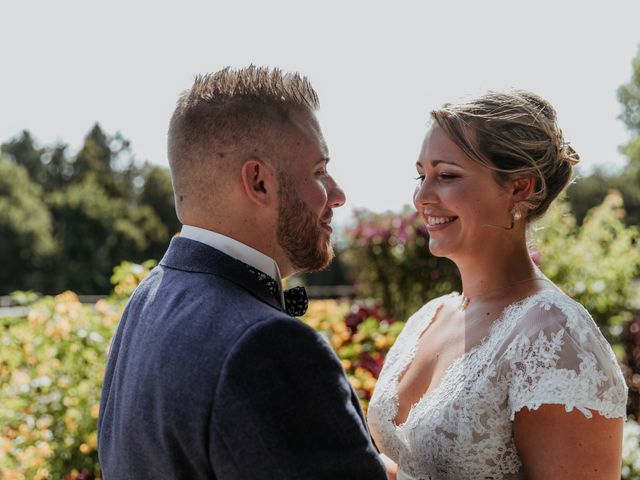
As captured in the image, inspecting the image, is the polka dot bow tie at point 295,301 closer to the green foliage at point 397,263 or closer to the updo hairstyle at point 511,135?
the updo hairstyle at point 511,135

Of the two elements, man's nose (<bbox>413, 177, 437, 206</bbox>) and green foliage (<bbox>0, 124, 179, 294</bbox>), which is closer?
man's nose (<bbox>413, 177, 437, 206</bbox>)

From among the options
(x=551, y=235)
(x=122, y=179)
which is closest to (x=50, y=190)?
(x=122, y=179)

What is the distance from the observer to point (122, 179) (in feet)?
152

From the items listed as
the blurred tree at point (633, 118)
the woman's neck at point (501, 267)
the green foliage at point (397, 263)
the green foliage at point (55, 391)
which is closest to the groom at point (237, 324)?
the woman's neck at point (501, 267)

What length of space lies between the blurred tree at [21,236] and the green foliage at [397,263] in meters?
32.9

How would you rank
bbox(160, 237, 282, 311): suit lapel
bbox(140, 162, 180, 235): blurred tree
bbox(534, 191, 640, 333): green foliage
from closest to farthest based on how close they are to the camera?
bbox(160, 237, 282, 311): suit lapel → bbox(534, 191, 640, 333): green foliage → bbox(140, 162, 180, 235): blurred tree

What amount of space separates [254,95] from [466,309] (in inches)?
52.2

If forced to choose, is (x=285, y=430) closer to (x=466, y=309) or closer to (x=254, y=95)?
(x=254, y=95)

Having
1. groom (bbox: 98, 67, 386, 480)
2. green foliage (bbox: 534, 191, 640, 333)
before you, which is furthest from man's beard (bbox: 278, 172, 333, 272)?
green foliage (bbox: 534, 191, 640, 333)

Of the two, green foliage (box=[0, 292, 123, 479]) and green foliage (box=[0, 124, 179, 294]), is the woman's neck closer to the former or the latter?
green foliage (box=[0, 292, 123, 479])

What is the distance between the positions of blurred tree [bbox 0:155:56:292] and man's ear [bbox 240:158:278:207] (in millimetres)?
39301

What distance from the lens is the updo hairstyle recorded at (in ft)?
7.50

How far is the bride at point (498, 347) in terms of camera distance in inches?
76.2

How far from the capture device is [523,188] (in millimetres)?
2361
